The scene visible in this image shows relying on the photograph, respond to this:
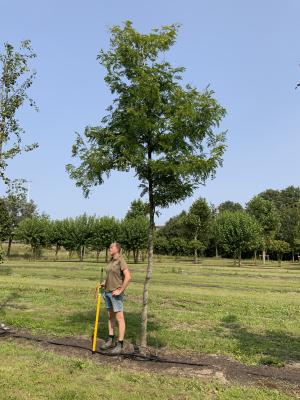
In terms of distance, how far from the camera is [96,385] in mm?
6633

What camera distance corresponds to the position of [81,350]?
881cm

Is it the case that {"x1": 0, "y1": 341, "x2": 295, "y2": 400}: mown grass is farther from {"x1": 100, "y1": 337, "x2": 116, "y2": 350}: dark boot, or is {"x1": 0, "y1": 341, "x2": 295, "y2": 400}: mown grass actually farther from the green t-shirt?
the green t-shirt

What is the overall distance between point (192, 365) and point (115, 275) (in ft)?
7.49

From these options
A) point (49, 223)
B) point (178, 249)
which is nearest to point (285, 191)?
point (178, 249)

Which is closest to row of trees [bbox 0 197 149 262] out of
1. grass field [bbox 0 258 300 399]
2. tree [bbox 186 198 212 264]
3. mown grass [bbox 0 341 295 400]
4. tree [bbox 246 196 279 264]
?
tree [bbox 186 198 212 264]

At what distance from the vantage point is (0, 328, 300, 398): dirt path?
729 centimetres

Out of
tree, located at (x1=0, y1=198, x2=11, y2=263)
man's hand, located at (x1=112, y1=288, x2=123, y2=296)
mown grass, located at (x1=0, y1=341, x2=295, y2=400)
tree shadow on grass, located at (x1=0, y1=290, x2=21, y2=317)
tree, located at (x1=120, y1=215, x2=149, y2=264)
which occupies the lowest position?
mown grass, located at (x1=0, y1=341, x2=295, y2=400)

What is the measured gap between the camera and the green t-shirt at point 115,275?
30.0ft

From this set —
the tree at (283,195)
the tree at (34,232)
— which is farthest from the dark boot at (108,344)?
the tree at (283,195)

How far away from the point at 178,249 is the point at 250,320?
5816 cm

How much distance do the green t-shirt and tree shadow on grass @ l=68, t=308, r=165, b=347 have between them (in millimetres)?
1531

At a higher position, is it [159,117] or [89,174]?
[159,117]

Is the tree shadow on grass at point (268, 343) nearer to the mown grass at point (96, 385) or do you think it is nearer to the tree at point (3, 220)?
the mown grass at point (96, 385)

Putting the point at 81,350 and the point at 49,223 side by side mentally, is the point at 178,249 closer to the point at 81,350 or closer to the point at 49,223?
the point at 49,223
